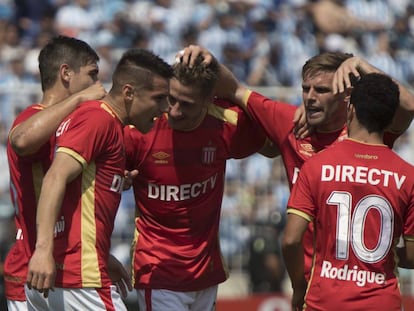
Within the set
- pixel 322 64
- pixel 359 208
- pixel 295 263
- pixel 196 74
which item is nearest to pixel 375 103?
pixel 359 208

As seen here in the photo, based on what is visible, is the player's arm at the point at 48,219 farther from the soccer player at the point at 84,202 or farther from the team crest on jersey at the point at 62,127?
the team crest on jersey at the point at 62,127

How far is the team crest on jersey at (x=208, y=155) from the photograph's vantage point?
7.32m

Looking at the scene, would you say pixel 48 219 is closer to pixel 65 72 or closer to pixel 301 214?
pixel 65 72

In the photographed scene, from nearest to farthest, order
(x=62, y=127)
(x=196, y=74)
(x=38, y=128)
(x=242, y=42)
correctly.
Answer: (x=62, y=127)
(x=38, y=128)
(x=196, y=74)
(x=242, y=42)

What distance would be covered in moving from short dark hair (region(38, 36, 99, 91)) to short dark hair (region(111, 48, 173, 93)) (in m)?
0.26

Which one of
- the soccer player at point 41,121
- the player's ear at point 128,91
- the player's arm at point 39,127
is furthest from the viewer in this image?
the player's ear at point 128,91

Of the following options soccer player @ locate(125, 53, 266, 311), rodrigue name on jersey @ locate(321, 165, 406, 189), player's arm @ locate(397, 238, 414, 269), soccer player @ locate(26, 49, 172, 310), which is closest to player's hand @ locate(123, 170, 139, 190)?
soccer player @ locate(125, 53, 266, 311)

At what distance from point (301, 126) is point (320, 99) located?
0.24 m

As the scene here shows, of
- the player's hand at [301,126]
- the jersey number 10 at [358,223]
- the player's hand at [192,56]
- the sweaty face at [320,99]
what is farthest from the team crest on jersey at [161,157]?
the jersey number 10 at [358,223]

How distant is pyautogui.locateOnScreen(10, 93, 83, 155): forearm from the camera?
6.22m

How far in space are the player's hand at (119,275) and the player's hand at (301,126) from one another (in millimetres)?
1514

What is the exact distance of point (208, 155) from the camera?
734 cm

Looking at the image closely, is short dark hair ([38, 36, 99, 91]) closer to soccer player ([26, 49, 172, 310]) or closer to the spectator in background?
soccer player ([26, 49, 172, 310])

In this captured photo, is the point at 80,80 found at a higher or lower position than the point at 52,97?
higher
